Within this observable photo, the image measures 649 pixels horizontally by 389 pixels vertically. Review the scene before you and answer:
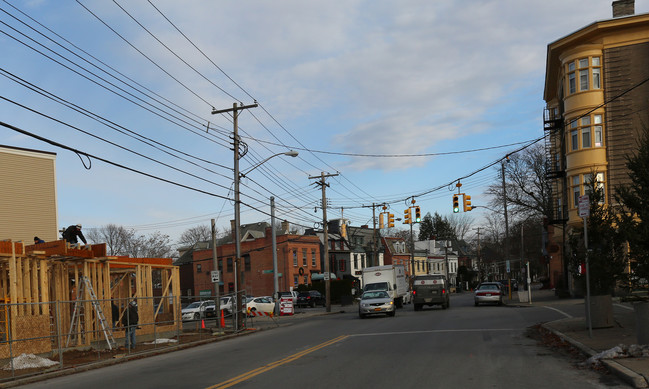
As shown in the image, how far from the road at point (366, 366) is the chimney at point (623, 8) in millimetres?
24103

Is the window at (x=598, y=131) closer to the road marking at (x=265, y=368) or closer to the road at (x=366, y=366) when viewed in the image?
the road at (x=366, y=366)

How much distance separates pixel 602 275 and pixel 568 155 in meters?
21.7

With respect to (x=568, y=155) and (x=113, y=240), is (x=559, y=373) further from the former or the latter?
(x=113, y=240)

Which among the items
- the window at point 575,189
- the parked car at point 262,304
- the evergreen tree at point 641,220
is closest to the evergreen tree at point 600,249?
the evergreen tree at point 641,220

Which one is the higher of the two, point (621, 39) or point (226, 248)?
point (621, 39)

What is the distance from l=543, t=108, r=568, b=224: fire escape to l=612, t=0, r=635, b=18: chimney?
22.7ft

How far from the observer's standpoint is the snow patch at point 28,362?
15.9 meters

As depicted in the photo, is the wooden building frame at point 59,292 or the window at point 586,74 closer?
the wooden building frame at point 59,292

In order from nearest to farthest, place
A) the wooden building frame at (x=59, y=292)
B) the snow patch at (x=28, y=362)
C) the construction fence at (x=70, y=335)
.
→ 1. the snow patch at (x=28, y=362)
2. the construction fence at (x=70, y=335)
3. the wooden building frame at (x=59, y=292)

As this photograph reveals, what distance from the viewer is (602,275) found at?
16.1m

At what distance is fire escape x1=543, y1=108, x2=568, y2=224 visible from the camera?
3947 cm

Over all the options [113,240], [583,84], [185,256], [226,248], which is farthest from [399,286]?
[113,240]

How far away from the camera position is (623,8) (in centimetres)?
Result: 3575

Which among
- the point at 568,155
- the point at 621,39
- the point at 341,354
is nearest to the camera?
the point at 341,354
